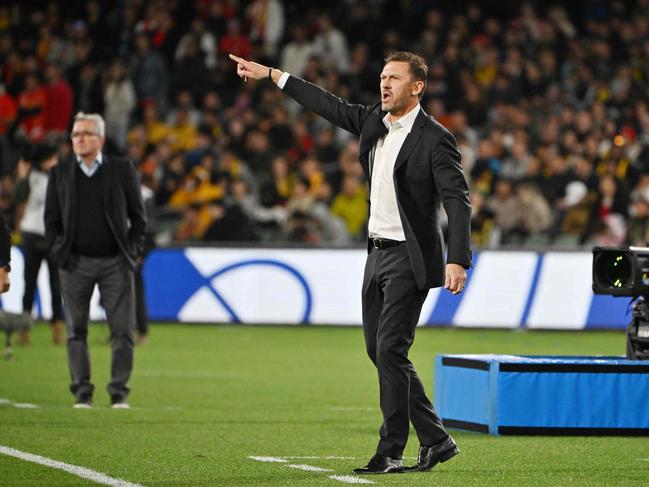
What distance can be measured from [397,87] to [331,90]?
18.2m

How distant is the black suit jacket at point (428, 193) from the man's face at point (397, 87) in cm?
13

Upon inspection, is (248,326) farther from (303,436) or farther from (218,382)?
(303,436)

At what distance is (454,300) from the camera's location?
20.6m

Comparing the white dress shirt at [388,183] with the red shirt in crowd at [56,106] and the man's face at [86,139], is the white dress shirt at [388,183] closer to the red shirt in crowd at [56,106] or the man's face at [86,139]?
the man's face at [86,139]

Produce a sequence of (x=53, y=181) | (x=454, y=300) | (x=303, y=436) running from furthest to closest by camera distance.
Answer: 1. (x=454, y=300)
2. (x=53, y=181)
3. (x=303, y=436)

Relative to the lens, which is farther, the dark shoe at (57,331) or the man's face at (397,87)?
the dark shoe at (57,331)

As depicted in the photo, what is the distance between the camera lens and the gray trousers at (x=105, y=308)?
11.5m

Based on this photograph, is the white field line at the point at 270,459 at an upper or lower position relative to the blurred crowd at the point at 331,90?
lower

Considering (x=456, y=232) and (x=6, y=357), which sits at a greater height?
(x=456, y=232)

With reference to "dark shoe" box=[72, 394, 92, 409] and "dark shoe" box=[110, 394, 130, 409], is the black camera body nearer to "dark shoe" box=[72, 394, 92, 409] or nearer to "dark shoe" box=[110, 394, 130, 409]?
"dark shoe" box=[110, 394, 130, 409]

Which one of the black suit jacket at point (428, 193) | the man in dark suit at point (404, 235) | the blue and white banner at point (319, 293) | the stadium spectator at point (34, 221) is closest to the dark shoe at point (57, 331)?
the stadium spectator at point (34, 221)

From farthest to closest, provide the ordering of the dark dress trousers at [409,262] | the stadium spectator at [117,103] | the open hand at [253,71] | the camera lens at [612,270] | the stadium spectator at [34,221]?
the stadium spectator at [117,103]
the stadium spectator at [34,221]
the camera lens at [612,270]
the open hand at [253,71]
the dark dress trousers at [409,262]

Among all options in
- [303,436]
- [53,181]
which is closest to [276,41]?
[53,181]

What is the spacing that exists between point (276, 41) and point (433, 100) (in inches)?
119
